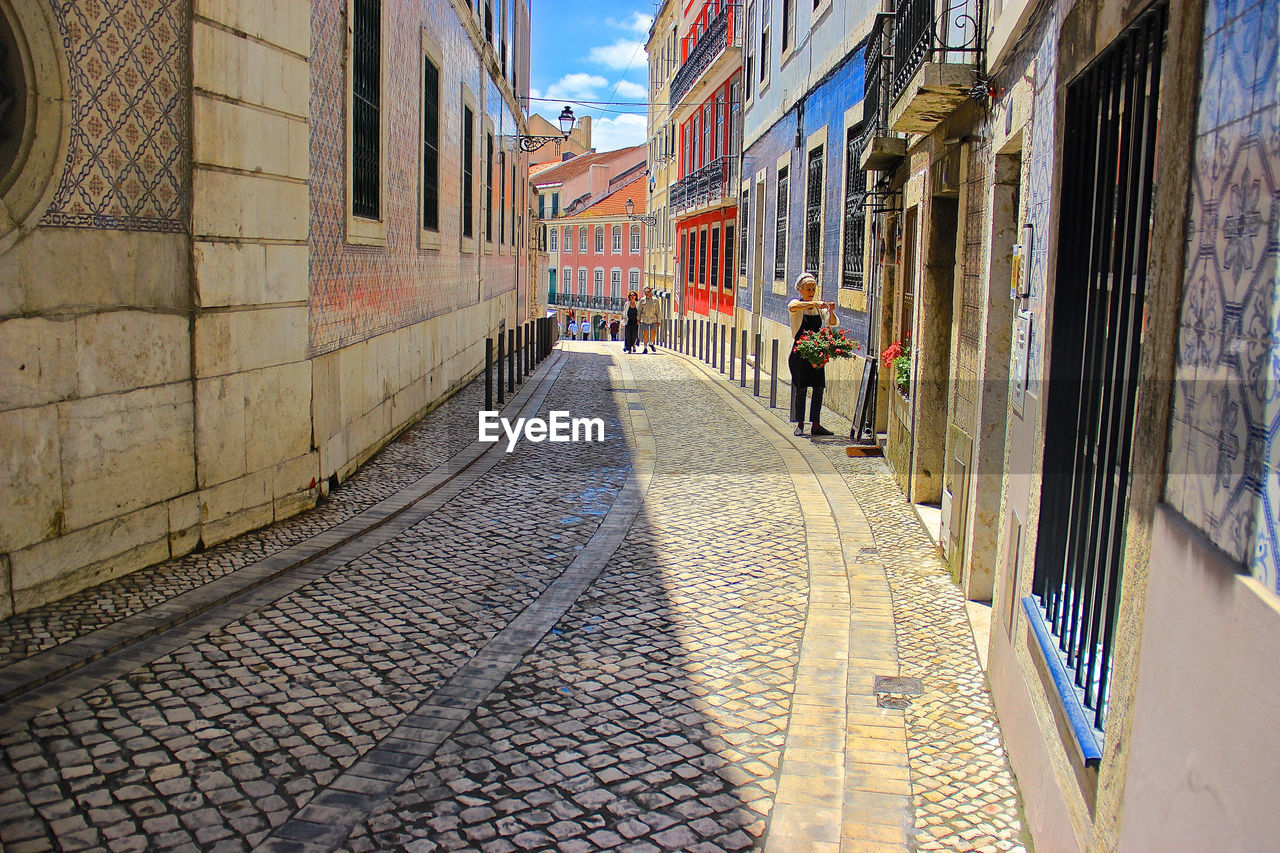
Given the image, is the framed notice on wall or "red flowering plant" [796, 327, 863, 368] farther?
"red flowering plant" [796, 327, 863, 368]

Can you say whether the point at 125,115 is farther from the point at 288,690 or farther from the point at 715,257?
the point at 715,257

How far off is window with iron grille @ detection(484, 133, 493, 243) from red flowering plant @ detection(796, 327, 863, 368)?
11.6 m

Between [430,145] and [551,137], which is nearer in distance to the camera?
[430,145]

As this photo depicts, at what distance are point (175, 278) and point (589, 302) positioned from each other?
6060cm

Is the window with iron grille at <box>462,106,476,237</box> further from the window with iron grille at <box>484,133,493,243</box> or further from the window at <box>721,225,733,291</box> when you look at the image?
the window at <box>721,225,733,291</box>

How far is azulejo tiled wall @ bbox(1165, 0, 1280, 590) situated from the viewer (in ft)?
5.52

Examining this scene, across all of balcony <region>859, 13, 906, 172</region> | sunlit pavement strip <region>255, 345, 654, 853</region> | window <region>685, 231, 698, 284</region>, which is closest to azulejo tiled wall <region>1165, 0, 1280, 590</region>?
sunlit pavement strip <region>255, 345, 654, 853</region>

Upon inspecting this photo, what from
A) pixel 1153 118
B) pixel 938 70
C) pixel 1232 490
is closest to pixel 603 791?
pixel 1232 490

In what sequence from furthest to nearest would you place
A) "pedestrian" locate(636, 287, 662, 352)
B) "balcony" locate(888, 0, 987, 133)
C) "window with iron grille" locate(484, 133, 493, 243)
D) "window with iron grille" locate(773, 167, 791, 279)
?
"pedestrian" locate(636, 287, 662, 352) < "window with iron grille" locate(484, 133, 493, 243) < "window with iron grille" locate(773, 167, 791, 279) < "balcony" locate(888, 0, 987, 133)

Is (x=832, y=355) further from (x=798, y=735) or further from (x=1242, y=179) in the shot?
(x=1242, y=179)

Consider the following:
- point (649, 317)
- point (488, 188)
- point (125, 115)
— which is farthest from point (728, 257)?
point (125, 115)

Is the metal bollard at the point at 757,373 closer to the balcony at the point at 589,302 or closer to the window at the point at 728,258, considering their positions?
the window at the point at 728,258

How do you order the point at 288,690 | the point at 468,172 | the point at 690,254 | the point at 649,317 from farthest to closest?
1. the point at 690,254
2. the point at 649,317
3. the point at 468,172
4. the point at 288,690

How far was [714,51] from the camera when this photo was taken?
26141 millimetres
